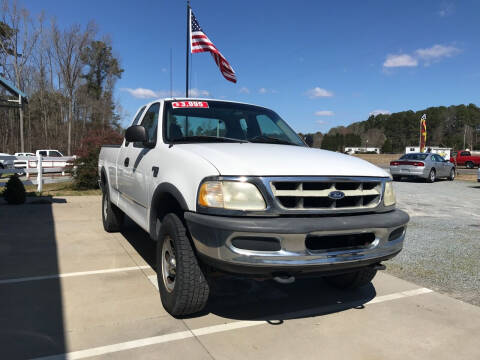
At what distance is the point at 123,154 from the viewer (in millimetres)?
5008

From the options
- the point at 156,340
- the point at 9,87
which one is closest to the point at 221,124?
the point at 156,340

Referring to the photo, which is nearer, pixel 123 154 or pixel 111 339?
pixel 111 339

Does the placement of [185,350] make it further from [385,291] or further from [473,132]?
[473,132]

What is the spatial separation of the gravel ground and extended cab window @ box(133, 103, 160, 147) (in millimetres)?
3269

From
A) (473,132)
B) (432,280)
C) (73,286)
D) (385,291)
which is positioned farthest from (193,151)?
(473,132)

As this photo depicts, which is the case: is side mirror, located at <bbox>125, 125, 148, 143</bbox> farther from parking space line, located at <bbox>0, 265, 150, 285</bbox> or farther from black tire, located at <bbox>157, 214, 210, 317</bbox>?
parking space line, located at <bbox>0, 265, 150, 285</bbox>

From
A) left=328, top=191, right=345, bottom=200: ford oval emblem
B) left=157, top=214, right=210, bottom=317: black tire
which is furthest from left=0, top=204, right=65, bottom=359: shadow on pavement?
left=328, top=191, right=345, bottom=200: ford oval emblem

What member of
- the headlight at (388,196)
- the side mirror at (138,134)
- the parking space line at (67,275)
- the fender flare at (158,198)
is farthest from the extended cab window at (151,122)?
the headlight at (388,196)

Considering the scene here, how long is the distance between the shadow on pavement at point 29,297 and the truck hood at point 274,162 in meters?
1.75

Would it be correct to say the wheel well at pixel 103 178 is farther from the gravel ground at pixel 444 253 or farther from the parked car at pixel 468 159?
the parked car at pixel 468 159

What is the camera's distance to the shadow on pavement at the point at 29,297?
267 centimetres

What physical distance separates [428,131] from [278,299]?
12987 centimetres

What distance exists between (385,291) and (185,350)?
2.31m

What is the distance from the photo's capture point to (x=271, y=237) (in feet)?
8.25
